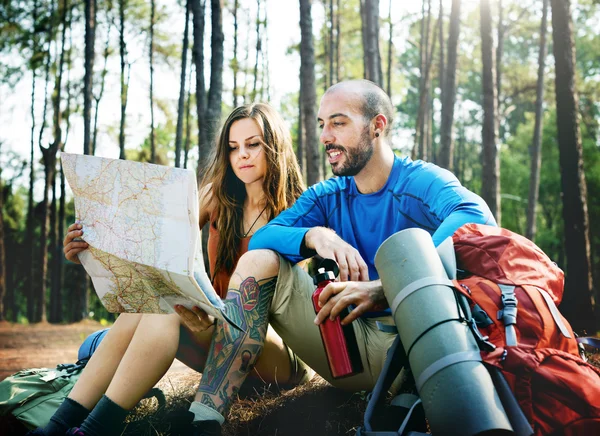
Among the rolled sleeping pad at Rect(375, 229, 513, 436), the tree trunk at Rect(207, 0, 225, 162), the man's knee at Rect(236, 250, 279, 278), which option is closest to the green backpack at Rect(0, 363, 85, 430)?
the man's knee at Rect(236, 250, 279, 278)

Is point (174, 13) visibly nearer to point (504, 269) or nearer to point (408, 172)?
point (408, 172)

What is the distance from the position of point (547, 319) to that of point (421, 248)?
1.47 ft

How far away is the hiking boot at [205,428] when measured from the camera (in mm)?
2244

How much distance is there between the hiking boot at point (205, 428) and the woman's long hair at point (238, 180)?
3.91ft

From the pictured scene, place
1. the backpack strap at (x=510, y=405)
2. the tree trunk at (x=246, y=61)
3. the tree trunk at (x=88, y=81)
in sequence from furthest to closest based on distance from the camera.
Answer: the tree trunk at (x=246, y=61), the tree trunk at (x=88, y=81), the backpack strap at (x=510, y=405)

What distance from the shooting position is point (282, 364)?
301cm

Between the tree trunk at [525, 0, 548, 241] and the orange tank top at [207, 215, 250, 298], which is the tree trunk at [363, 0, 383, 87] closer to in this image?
the orange tank top at [207, 215, 250, 298]

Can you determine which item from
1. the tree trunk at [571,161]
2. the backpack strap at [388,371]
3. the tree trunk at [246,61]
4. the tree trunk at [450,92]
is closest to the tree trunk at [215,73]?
the tree trunk at [450,92]

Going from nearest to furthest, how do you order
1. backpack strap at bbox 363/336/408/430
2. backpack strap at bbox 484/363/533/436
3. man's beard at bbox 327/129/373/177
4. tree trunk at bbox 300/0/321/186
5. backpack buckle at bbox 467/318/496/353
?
backpack strap at bbox 484/363/533/436
backpack buckle at bbox 467/318/496/353
backpack strap at bbox 363/336/408/430
man's beard at bbox 327/129/373/177
tree trunk at bbox 300/0/321/186

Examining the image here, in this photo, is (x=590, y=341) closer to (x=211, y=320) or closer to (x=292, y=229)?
(x=292, y=229)

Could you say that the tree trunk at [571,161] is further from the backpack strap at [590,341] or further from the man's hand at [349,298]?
the man's hand at [349,298]

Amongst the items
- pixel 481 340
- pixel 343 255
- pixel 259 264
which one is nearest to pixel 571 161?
pixel 343 255

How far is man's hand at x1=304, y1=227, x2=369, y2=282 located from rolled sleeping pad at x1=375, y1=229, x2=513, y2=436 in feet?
1.10

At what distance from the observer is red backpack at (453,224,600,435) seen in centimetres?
168
